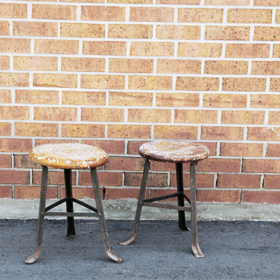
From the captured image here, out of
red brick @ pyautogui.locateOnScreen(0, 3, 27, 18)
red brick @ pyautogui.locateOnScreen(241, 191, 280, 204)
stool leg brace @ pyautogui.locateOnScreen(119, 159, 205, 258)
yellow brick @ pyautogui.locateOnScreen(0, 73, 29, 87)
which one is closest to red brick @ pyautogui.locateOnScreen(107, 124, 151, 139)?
stool leg brace @ pyautogui.locateOnScreen(119, 159, 205, 258)

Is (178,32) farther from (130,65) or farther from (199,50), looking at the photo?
(130,65)

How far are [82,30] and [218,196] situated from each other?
173 cm

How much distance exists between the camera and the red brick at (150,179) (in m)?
2.98

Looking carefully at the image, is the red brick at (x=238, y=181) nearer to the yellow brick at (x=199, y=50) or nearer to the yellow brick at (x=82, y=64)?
the yellow brick at (x=199, y=50)

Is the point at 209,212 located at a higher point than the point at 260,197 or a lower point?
lower

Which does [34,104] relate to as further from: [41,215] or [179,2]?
[179,2]

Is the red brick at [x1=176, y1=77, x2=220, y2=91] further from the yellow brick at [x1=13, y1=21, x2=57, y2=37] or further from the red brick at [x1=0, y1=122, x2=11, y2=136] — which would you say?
the red brick at [x1=0, y1=122, x2=11, y2=136]

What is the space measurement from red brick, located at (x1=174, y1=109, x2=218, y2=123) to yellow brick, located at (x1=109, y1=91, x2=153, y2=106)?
0.25 m

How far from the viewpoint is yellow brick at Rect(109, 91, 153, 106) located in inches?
112

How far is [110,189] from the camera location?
3.00 meters

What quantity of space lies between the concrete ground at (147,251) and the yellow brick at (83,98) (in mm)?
974

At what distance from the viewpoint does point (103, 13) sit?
2.74 m

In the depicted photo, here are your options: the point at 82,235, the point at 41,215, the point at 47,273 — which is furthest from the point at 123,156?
the point at 47,273

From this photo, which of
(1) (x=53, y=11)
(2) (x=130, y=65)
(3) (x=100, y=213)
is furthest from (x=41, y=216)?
(1) (x=53, y=11)
